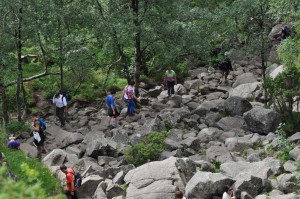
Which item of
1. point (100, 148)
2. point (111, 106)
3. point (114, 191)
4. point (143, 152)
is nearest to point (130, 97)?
point (111, 106)

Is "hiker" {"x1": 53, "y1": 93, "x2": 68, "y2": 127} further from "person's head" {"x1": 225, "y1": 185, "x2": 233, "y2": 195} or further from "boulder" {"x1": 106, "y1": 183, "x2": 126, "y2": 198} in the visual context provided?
"person's head" {"x1": 225, "y1": 185, "x2": 233, "y2": 195}

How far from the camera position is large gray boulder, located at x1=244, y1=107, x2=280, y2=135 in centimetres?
2420

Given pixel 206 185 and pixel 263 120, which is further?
pixel 263 120

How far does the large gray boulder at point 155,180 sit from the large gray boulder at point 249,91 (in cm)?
1292

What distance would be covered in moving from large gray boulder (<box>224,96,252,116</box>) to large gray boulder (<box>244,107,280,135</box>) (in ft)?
6.94

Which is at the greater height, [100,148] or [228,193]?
[228,193]

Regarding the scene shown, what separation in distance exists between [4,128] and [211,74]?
58.3 feet

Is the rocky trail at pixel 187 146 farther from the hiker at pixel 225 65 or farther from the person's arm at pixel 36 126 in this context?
the person's arm at pixel 36 126

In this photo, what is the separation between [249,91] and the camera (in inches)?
1193

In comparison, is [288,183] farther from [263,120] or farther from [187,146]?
[263,120]

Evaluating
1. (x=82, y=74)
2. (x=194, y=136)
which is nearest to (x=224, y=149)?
(x=194, y=136)

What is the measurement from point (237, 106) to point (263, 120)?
293 centimetres

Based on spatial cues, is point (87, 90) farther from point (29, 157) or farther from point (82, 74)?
point (29, 157)

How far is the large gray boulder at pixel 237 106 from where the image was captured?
2692 centimetres
